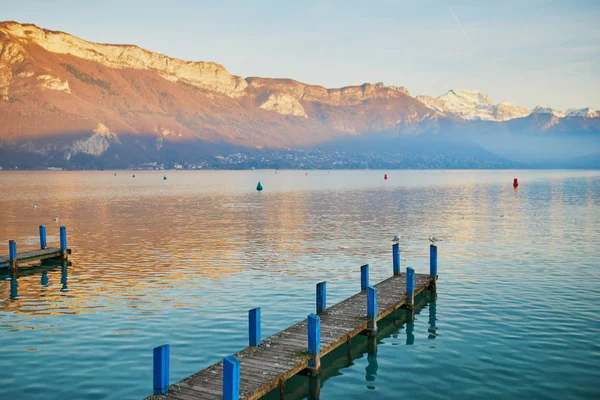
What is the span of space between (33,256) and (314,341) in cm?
3254

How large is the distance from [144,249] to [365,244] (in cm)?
2169

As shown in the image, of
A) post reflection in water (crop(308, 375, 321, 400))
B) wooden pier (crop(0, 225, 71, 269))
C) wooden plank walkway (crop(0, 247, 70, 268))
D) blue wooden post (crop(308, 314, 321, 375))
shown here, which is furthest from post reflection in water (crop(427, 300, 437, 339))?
wooden plank walkway (crop(0, 247, 70, 268))

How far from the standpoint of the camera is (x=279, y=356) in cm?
2102

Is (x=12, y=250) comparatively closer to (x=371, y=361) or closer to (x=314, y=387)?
(x=314, y=387)

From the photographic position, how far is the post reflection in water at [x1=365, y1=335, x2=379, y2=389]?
22766mm

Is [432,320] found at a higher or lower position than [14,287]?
lower

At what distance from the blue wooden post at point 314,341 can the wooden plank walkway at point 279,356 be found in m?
0.26

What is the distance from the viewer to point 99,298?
33.8 meters

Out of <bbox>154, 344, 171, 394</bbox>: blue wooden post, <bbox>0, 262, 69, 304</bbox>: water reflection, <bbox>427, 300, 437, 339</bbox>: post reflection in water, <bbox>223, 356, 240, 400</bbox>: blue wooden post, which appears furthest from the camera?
<bbox>0, 262, 69, 304</bbox>: water reflection

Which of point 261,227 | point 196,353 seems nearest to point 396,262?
point 196,353

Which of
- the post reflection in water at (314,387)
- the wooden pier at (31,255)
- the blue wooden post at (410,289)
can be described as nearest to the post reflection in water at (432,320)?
the blue wooden post at (410,289)

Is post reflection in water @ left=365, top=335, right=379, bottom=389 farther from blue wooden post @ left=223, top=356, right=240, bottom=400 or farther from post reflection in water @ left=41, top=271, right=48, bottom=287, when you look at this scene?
post reflection in water @ left=41, top=271, right=48, bottom=287

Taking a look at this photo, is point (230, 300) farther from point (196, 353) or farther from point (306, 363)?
point (306, 363)

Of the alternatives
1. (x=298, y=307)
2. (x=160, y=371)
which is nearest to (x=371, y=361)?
(x=298, y=307)
